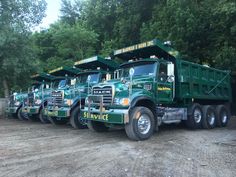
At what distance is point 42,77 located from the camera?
1855 cm

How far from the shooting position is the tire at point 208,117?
43.7 feet

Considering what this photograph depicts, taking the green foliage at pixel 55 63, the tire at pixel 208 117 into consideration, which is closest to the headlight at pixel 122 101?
the tire at pixel 208 117

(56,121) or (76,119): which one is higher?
(76,119)

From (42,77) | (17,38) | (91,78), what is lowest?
(91,78)

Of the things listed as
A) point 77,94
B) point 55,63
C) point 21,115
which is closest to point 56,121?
point 77,94

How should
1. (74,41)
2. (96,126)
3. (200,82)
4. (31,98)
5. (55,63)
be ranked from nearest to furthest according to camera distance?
(96,126)
(200,82)
(31,98)
(55,63)
(74,41)

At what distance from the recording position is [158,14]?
21953 millimetres

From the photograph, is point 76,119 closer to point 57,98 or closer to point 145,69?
point 57,98

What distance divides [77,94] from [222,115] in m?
6.50

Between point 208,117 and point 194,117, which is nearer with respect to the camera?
point 194,117

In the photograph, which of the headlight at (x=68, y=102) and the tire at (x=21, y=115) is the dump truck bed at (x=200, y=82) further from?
the tire at (x=21, y=115)

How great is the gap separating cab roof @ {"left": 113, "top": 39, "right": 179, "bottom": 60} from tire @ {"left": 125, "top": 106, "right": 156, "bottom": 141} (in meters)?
2.43

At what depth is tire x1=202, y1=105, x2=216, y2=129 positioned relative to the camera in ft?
43.7

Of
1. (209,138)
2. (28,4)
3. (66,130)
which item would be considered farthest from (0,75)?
(209,138)
